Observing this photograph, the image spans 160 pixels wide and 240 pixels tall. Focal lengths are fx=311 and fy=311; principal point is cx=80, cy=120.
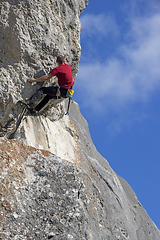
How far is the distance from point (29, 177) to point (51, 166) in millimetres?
735

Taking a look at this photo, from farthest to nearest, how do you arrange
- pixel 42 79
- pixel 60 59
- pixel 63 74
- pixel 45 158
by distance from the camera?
1. pixel 63 74
2. pixel 60 59
3. pixel 42 79
4. pixel 45 158

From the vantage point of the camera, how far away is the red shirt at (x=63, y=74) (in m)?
9.81

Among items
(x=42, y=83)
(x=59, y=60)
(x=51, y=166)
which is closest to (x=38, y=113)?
(x=42, y=83)

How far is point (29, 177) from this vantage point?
8336 millimetres

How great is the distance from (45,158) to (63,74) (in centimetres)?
282

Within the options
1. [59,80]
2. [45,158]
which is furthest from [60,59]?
[45,158]

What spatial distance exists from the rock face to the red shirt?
54 centimetres

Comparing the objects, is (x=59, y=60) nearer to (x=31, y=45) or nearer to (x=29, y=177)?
(x=31, y=45)

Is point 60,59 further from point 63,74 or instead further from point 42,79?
point 42,79

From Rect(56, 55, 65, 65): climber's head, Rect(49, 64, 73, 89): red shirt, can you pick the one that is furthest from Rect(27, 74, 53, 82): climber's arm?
Rect(56, 55, 65, 65): climber's head

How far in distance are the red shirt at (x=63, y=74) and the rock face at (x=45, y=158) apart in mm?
537

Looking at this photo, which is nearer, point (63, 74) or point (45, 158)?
point (45, 158)

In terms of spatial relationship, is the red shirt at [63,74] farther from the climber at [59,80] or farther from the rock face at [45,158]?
the rock face at [45,158]

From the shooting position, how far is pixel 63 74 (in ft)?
32.8
